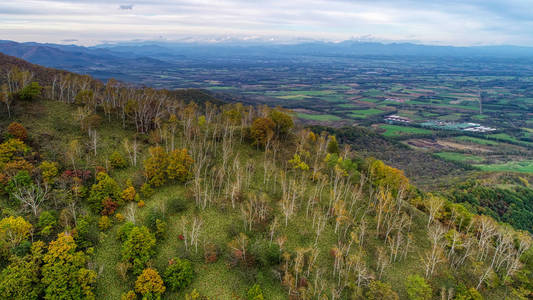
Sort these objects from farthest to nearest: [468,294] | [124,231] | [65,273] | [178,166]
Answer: [178,166], [124,231], [468,294], [65,273]

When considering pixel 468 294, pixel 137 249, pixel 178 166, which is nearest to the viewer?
pixel 468 294

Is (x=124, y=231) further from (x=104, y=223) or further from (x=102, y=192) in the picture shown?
(x=102, y=192)

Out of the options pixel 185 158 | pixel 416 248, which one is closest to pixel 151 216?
pixel 185 158

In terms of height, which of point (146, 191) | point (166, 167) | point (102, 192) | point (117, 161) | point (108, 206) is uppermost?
point (117, 161)

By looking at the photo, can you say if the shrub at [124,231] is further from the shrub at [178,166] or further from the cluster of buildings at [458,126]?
the cluster of buildings at [458,126]

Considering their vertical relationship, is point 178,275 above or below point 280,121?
below

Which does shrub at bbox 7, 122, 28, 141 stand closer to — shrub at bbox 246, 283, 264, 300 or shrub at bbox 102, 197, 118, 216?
shrub at bbox 102, 197, 118, 216

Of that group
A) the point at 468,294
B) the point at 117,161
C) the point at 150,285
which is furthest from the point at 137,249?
the point at 468,294
